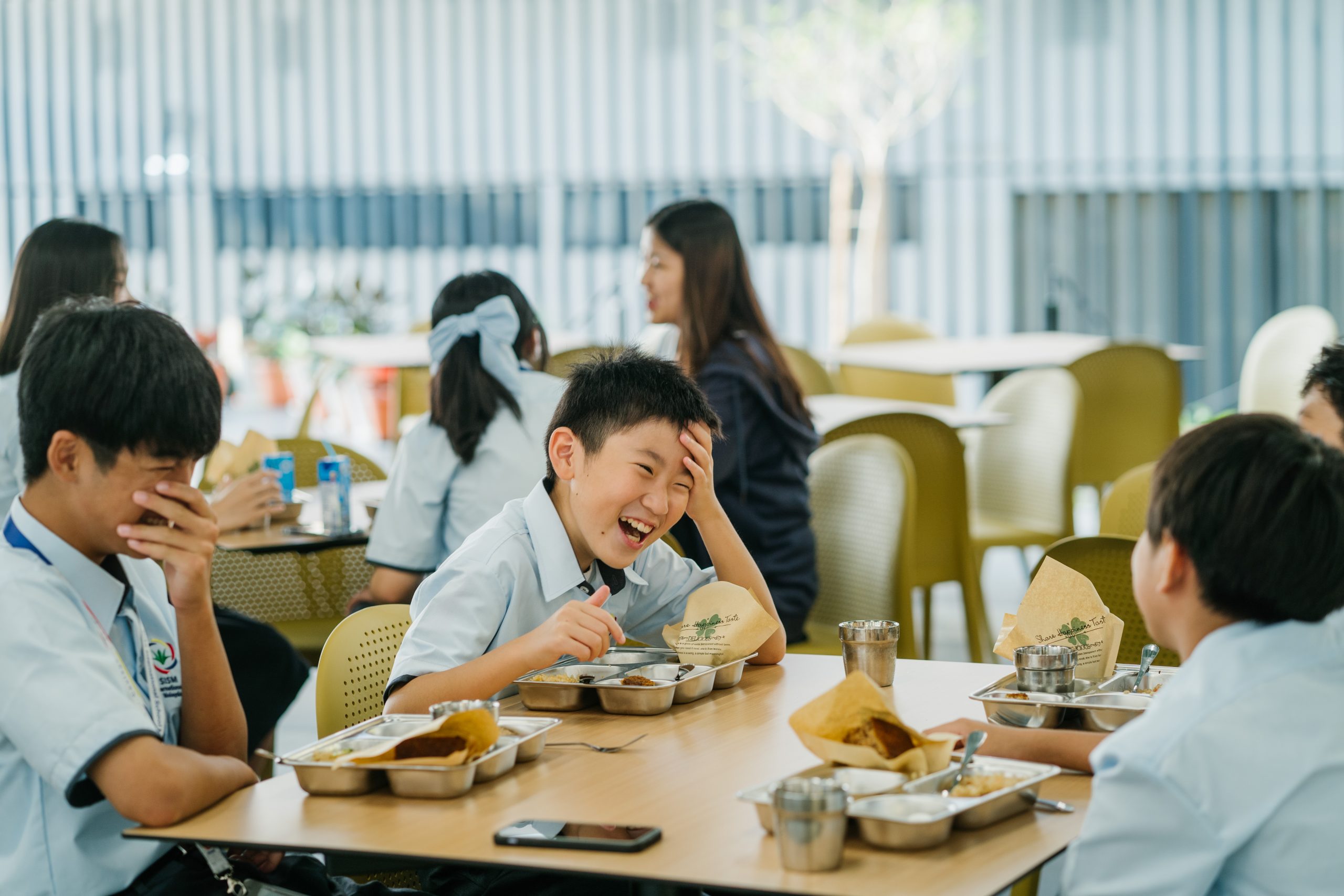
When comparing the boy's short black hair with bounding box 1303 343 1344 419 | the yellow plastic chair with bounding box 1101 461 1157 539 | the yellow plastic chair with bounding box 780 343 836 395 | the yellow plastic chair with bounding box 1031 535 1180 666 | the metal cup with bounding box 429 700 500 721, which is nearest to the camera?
the metal cup with bounding box 429 700 500 721

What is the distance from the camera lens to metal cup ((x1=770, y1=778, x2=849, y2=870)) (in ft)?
4.07

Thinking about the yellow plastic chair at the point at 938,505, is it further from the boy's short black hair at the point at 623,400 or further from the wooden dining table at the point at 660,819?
the wooden dining table at the point at 660,819

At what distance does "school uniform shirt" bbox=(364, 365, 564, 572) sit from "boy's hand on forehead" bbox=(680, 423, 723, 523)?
918mm

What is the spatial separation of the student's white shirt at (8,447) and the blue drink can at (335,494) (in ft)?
2.06

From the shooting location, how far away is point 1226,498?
4.20 ft

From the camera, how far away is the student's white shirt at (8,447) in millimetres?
2977

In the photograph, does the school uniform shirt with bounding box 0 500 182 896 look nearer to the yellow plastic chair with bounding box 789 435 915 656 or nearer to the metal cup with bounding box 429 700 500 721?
the metal cup with bounding box 429 700 500 721

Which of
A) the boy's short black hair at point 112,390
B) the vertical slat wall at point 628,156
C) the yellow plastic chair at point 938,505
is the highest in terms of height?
the vertical slat wall at point 628,156

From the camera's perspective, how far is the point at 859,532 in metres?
3.33

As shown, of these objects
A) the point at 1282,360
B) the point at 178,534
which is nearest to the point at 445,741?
the point at 178,534

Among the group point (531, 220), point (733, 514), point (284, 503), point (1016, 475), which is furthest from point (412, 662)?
point (531, 220)

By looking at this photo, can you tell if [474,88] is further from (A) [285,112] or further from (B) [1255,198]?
(B) [1255,198]

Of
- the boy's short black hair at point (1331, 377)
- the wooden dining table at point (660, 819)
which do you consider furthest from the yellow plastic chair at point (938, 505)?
the wooden dining table at point (660, 819)

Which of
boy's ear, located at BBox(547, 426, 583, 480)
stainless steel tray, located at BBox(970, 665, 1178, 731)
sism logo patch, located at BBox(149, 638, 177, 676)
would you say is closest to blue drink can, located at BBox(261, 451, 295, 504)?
boy's ear, located at BBox(547, 426, 583, 480)
